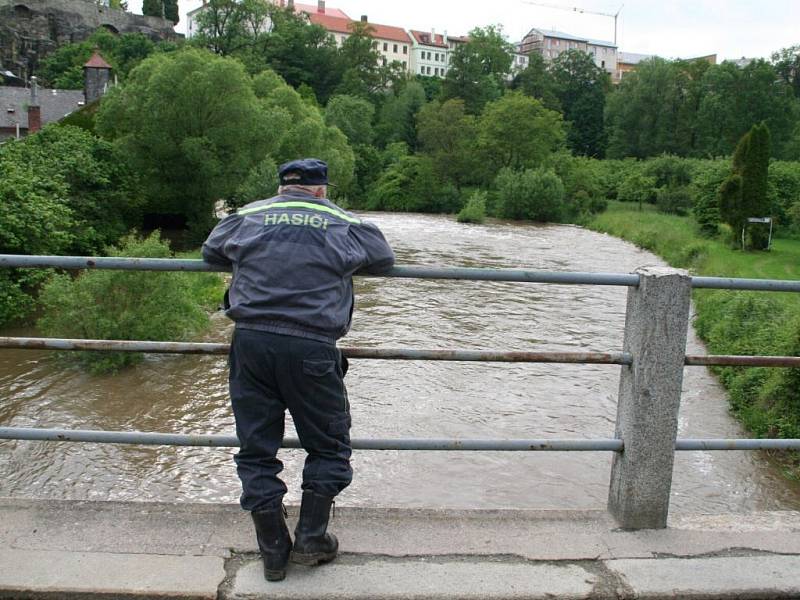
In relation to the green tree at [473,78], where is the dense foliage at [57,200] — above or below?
below

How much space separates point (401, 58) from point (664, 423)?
440ft

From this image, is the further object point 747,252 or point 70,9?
point 70,9

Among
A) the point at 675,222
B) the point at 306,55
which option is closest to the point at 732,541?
the point at 675,222

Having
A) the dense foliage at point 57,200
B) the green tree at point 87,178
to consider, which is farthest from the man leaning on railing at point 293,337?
the green tree at point 87,178

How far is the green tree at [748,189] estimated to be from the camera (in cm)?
3341

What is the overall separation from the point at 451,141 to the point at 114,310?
61.0 meters

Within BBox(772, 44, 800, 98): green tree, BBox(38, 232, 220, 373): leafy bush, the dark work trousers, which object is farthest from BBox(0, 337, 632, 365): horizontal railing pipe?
BBox(772, 44, 800, 98): green tree

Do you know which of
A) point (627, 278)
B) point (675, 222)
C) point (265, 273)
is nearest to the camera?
point (265, 273)

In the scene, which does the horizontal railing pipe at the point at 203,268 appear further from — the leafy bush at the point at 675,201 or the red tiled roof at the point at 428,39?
the red tiled roof at the point at 428,39

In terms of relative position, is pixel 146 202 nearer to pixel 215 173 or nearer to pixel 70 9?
pixel 215 173

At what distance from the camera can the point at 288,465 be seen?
1016cm

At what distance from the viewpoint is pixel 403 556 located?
134 inches

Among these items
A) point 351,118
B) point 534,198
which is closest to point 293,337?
point 534,198

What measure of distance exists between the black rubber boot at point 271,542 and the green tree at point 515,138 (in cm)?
6872
